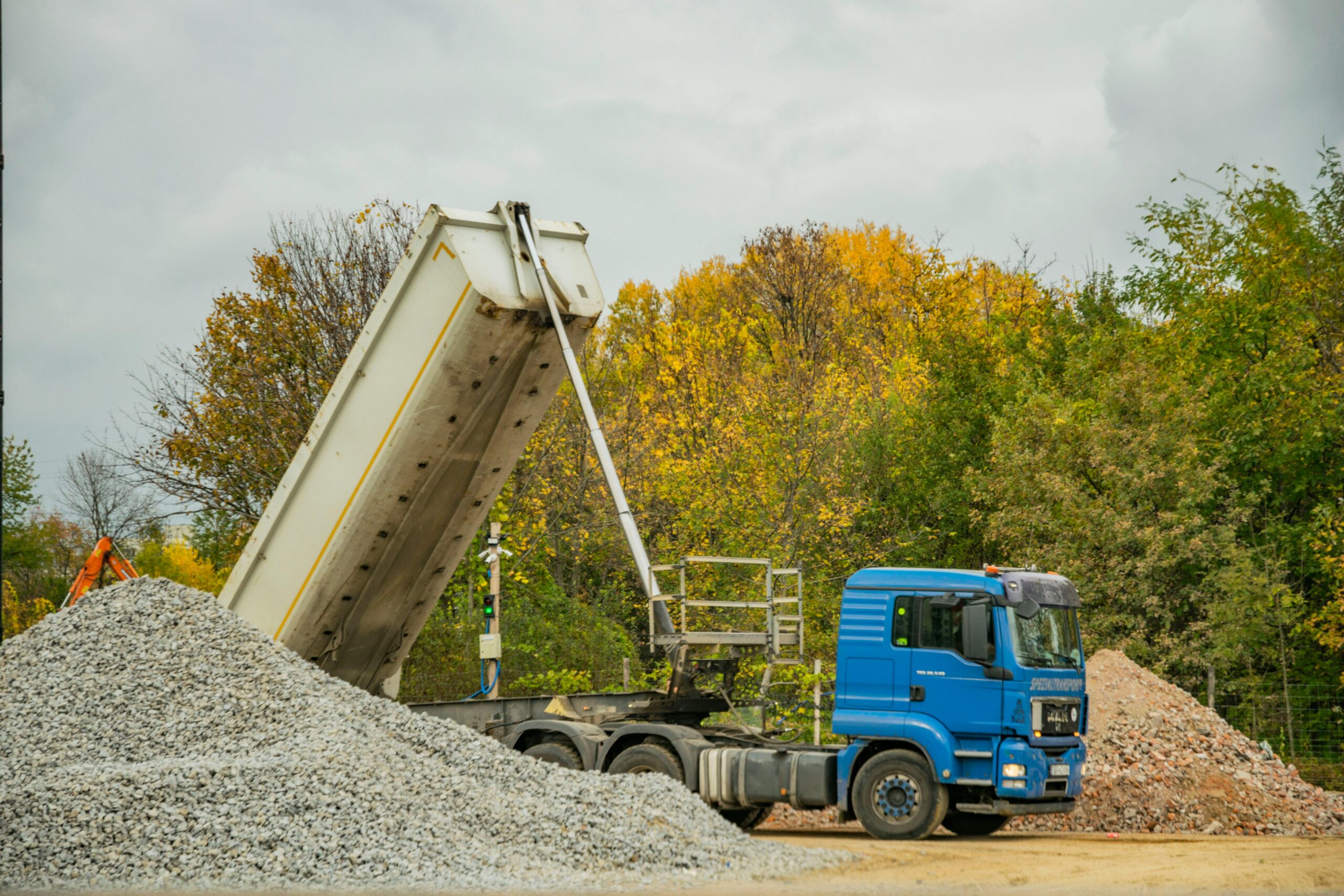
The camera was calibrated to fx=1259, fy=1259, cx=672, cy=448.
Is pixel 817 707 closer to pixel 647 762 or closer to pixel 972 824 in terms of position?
pixel 647 762

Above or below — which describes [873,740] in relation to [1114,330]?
below

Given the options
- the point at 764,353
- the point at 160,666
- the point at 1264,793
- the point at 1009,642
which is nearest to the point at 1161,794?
the point at 1264,793

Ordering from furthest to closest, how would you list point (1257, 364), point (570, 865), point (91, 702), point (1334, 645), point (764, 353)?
point (764, 353) → point (1257, 364) → point (1334, 645) → point (91, 702) → point (570, 865)

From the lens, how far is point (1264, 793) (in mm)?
13523

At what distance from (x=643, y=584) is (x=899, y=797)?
2.93 metres

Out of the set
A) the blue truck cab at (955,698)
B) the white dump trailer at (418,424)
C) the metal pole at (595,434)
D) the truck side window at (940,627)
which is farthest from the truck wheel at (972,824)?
the white dump trailer at (418,424)

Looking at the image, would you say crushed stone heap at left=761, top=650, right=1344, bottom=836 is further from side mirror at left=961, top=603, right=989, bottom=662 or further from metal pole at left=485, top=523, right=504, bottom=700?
metal pole at left=485, top=523, right=504, bottom=700

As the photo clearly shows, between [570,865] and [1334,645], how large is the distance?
14156 mm

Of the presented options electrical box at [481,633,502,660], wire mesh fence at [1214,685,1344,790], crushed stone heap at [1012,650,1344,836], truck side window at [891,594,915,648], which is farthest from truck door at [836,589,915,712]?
wire mesh fence at [1214,685,1344,790]

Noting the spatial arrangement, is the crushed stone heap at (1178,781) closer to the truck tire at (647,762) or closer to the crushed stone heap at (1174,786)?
the crushed stone heap at (1174,786)

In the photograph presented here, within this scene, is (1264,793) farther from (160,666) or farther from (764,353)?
(764,353)

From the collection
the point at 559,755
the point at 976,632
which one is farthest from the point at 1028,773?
the point at 559,755

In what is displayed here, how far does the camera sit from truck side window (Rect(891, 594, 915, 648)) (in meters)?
11.2

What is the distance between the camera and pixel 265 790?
8.92 m
